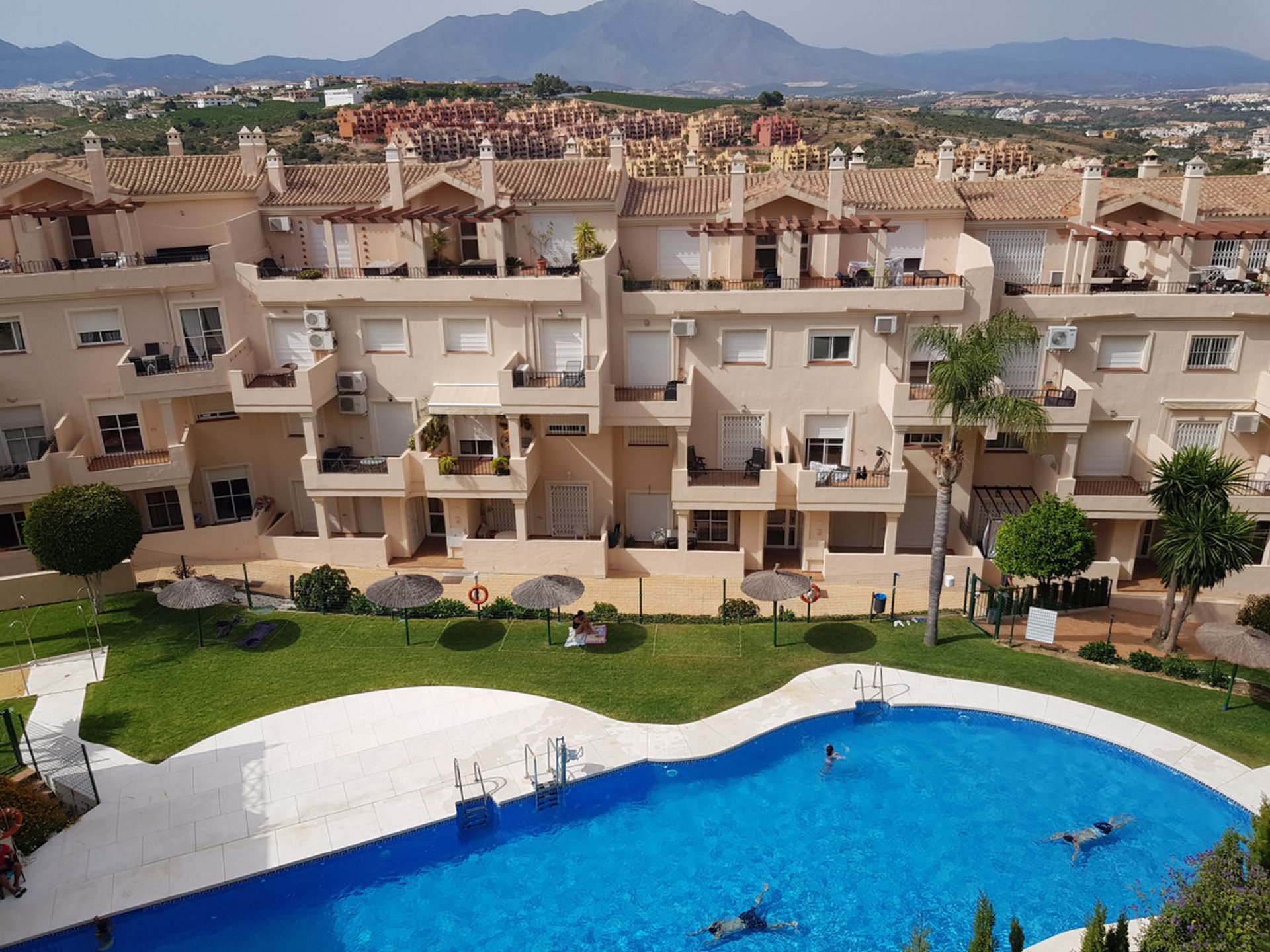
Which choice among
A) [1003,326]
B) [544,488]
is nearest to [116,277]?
[544,488]

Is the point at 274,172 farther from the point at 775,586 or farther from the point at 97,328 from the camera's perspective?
the point at 775,586

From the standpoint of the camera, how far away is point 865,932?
1619 centimetres

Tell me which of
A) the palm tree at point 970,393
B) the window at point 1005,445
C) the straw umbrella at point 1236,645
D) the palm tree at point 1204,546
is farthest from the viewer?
the window at point 1005,445

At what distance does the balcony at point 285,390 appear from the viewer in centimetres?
2877

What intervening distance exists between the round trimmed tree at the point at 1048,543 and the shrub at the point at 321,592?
20233 millimetres

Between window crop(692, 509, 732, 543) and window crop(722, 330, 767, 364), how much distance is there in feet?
18.0

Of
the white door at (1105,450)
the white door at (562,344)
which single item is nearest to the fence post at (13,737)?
the white door at (562,344)

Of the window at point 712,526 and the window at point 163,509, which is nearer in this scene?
the window at point 163,509

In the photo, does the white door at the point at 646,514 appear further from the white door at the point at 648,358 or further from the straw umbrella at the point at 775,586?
the straw umbrella at the point at 775,586

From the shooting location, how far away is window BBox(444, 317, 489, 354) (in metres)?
29.6

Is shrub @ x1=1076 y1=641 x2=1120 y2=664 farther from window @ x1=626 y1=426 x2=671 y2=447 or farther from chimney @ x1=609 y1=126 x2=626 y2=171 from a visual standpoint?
chimney @ x1=609 y1=126 x2=626 y2=171

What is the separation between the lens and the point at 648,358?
30078 mm

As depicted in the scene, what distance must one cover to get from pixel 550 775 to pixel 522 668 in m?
4.70

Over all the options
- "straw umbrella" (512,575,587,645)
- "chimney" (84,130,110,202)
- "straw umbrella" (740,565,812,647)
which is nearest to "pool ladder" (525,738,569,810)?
"straw umbrella" (512,575,587,645)
